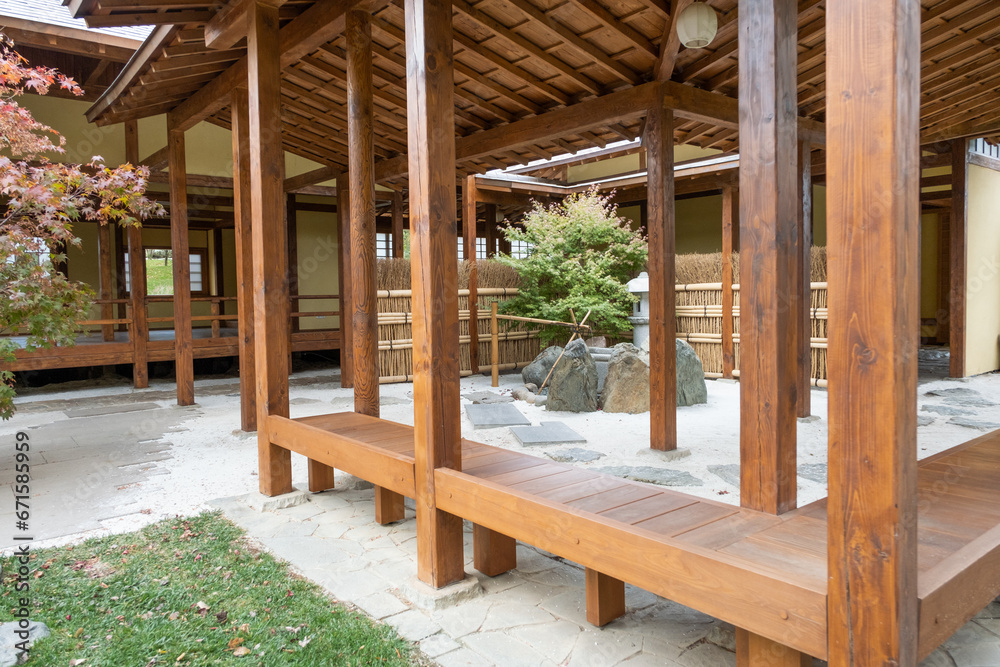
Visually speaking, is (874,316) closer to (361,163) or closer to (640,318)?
(361,163)

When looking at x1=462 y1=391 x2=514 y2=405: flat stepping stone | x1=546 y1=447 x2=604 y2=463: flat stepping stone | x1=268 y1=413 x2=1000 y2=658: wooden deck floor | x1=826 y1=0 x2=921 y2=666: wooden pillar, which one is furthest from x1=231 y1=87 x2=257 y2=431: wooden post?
x1=826 y1=0 x2=921 y2=666: wooden pillar

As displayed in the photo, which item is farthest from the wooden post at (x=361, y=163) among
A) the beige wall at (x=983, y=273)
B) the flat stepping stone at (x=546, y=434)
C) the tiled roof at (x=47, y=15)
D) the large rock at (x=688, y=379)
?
the beige wall at (x=983, y=273)

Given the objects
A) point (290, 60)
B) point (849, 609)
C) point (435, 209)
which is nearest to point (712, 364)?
point (290, 60)

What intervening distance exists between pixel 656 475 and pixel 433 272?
8.71ft

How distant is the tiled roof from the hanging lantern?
5.97m

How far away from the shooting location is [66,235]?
4.89 meters

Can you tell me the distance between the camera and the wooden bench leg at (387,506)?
3.86 m

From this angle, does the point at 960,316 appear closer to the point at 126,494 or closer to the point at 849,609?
the point at 849,609

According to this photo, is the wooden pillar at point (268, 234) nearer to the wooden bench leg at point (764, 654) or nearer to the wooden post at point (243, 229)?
the wooden post at point (243, 229)

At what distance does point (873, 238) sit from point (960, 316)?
944 centimetres

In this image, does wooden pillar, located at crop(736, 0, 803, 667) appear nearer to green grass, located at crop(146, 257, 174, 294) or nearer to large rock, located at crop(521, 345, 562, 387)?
large rock, located at crop(521, 345, 562, 387)

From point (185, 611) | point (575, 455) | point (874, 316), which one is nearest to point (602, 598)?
point (874, 316)

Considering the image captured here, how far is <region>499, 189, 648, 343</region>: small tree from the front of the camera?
10.1m

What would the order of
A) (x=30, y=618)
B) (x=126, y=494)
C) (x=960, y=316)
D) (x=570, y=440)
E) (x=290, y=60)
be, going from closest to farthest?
(x=30, y=618) < (x=126, y=494) < (x=290, y=60) < (x=570, y=440) < (x=960, y=316)
